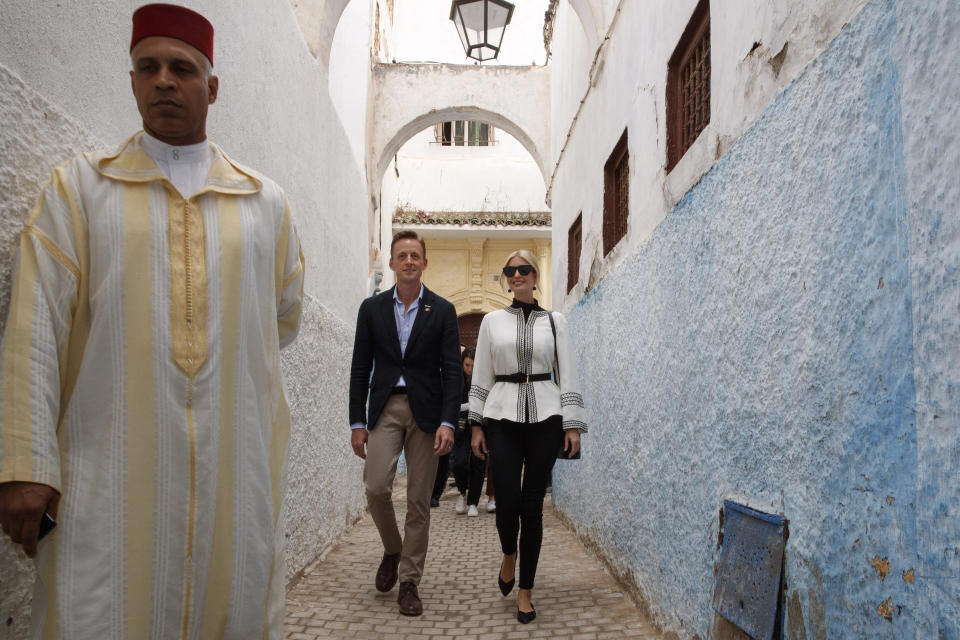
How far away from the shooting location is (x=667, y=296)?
3699mm

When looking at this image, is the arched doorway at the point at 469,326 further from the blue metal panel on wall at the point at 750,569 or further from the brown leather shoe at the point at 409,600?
the blue metal panel on wall at the point at 750,569

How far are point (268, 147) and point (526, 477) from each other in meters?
2.26

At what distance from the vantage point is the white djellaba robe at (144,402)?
161 cm

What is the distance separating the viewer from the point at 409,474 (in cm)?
406

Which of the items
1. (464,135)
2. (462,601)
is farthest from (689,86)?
(464,135)

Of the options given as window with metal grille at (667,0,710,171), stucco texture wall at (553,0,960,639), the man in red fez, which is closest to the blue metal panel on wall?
stucco texture wall at (553,0,960,639)

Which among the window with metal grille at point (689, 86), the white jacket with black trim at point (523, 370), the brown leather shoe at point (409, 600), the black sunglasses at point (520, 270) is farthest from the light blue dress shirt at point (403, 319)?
the window with metal grille at point (689, 86)

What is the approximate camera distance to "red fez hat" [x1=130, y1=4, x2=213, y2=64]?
6.10ft

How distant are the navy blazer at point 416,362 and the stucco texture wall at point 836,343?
3.89ft

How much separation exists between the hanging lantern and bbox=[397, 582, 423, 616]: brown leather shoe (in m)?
5.61

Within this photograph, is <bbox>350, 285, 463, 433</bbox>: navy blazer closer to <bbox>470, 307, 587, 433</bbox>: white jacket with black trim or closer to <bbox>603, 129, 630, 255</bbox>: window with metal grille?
<bbox>470, 307, 587, 433</bbox>: white jacket with black trim

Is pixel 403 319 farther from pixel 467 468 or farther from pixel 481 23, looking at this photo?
pixel 481 23

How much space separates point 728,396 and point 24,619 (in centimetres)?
224

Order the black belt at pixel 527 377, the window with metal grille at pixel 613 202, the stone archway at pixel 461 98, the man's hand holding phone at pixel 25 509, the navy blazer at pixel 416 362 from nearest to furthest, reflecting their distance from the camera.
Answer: the man's hand holding phone at pixel 25 509, the black belt at pixel 527 377, the navy blazer at pixel 416 362, the window with metal grille at pixel 613 202, the stone archway at pixel 461 98
